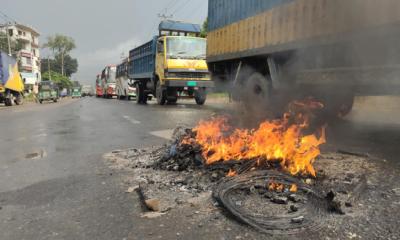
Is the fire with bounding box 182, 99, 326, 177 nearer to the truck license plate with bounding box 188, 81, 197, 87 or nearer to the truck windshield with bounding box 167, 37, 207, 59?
the truck license plate with bounding box 188, 81, 197, 87

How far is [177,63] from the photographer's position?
707 inches

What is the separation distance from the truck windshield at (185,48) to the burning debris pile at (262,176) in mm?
13153

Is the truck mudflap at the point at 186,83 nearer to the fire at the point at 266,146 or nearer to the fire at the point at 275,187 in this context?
the fire at the point at 266,146

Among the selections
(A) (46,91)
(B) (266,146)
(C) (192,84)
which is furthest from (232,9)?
(A) (46,91)

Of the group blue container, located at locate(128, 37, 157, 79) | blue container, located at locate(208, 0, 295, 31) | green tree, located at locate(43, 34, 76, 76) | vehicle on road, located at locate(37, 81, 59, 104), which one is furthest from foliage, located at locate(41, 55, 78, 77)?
blue container, located at locate(208, 0, 295, 31)

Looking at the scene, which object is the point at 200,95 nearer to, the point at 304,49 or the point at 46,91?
the point at 304,49

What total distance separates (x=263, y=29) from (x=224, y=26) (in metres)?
2.12

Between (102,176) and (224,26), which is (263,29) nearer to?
(224,26)

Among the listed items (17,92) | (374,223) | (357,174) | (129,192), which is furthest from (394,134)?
(17,92)

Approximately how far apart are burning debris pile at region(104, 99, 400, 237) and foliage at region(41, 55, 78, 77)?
106 metres

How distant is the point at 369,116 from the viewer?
10.7 m

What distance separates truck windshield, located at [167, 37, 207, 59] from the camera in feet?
58.9

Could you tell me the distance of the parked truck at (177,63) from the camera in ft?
58.9

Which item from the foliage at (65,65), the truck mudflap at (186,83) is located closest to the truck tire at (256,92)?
the truck mudflap at (186,83)
